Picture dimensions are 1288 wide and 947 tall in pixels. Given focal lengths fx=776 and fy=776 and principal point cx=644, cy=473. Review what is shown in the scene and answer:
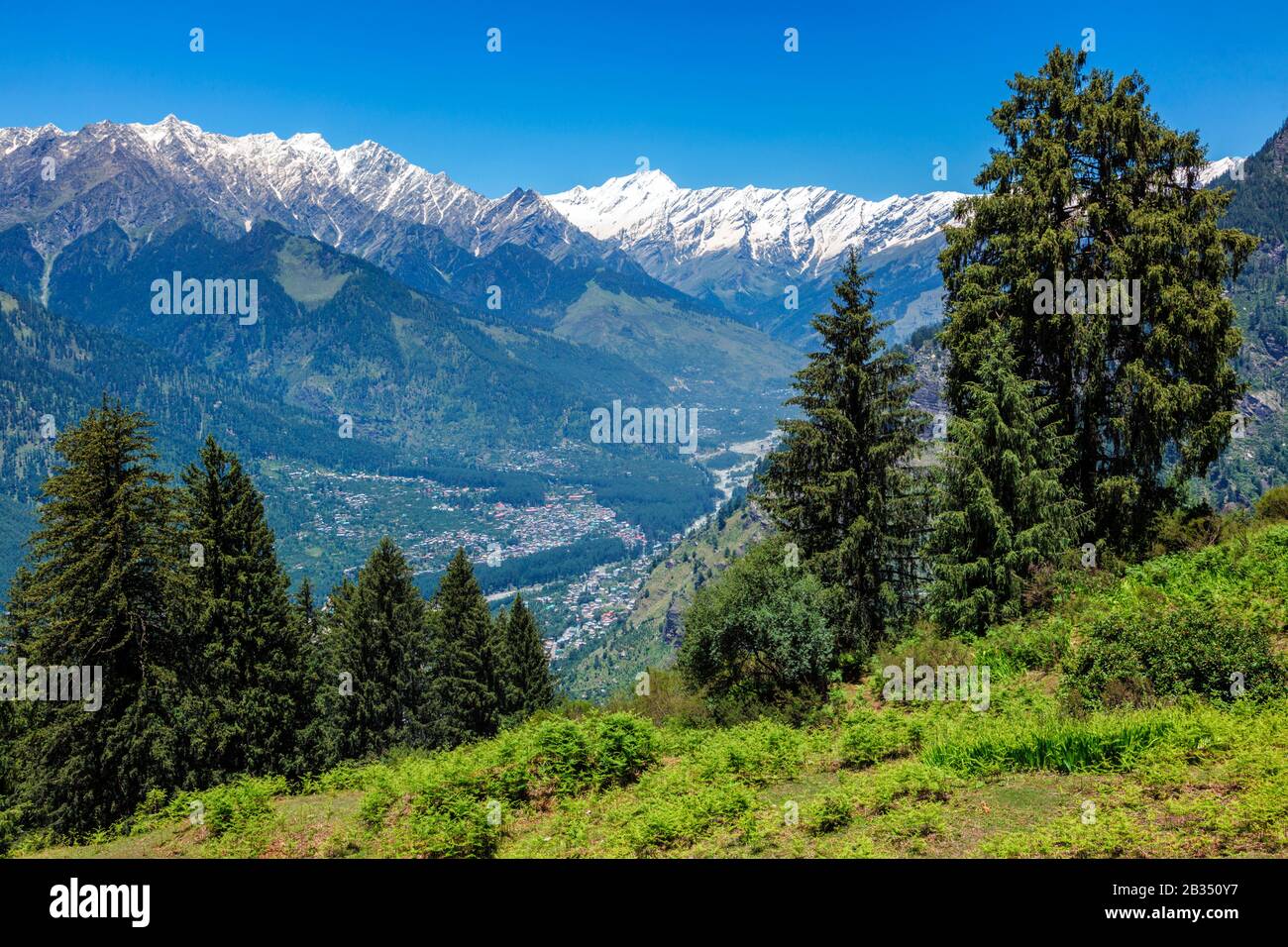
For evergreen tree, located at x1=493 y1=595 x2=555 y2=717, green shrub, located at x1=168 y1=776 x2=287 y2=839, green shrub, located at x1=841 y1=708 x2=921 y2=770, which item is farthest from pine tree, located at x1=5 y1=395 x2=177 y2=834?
evergreen tree, located at x1=493 y1=595 x2=555 y2=717

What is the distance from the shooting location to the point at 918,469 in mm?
24656

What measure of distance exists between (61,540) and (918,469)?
25.8 metres

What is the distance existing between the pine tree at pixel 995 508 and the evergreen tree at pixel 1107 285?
295 centimetres

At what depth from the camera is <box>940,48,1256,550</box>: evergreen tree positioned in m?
22.2

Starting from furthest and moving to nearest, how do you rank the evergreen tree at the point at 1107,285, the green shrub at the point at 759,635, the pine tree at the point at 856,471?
the pine tree at the point at 856,471
the evergreen tree at the point at 1107,285
the green shrub at the point at 759,635

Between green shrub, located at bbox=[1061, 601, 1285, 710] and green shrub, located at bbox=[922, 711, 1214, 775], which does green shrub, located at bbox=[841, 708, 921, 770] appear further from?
green shrub, located at bbox=[1061, 601, 1285, 710]

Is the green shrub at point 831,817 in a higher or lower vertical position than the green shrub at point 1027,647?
lower

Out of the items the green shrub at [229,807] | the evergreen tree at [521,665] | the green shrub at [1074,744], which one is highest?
the green shrub at [1074,744]

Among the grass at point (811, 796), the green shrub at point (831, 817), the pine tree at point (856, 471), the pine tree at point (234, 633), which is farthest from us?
the pine tree at point (234, 633)

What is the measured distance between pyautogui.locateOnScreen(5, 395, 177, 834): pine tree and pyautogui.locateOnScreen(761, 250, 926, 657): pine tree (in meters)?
19.6

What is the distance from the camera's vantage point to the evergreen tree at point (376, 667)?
40.3m

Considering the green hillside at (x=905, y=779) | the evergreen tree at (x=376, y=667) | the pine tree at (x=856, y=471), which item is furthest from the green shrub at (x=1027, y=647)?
the evergreen tree at (x=376, y=667)

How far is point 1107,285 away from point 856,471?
8899mm

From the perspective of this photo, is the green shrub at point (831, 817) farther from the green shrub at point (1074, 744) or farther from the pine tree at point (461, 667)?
the pine tree at point (461, 667)
